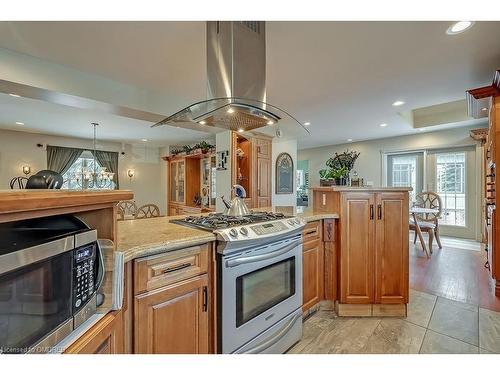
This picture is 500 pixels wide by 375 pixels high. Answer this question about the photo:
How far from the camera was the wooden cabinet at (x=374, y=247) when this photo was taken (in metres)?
2.17

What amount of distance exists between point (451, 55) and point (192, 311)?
295 cm

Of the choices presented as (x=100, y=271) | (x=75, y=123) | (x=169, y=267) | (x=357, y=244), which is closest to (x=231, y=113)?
(x=169, y=267)

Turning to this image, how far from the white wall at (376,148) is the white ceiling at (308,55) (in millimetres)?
2344

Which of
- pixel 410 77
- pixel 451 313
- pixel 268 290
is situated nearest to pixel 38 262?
pixel 268 290

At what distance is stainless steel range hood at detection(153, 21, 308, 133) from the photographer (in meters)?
1.51

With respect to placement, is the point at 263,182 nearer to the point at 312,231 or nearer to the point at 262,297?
the point at 312,231

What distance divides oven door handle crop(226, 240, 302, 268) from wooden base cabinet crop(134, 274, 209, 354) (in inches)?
6.3

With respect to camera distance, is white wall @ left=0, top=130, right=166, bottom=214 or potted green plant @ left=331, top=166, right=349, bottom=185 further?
white wall @ left=0, top=130, right=166, bottom=214

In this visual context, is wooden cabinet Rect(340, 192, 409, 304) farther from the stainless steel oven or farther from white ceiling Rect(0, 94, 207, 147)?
white ceiling Rect(0, 94, 207, 147)

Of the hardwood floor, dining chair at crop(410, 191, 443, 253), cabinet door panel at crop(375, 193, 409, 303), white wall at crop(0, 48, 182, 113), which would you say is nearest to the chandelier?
white wall at crop(0, 48, 182, 113)

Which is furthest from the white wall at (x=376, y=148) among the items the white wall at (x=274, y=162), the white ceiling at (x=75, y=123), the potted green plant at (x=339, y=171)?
the potted green plant at (x=339, y=171)

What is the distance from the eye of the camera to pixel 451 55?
223 centimetres
